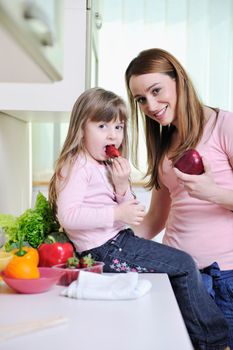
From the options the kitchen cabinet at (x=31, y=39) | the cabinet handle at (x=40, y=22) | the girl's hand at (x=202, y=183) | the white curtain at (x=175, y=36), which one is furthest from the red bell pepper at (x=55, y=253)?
the white curtain at (x=175, y=36)

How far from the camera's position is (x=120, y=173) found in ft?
4.52

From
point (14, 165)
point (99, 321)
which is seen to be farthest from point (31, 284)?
point (14, 165)

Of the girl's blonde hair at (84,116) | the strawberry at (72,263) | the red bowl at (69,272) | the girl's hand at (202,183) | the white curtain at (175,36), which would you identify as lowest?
the red bowl at (69,272)

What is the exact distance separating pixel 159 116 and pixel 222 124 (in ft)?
0.59

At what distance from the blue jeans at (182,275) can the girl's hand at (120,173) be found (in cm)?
14

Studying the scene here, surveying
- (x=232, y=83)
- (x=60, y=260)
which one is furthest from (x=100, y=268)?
(x=232, y=83)

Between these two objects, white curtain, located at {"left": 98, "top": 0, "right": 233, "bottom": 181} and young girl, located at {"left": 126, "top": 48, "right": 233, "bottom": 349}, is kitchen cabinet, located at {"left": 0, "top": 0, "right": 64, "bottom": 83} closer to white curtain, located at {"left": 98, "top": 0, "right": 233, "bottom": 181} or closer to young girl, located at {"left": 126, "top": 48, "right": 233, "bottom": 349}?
young girl, located at {"left": 126, "top": 48, "right": 233, "bottom": 349}

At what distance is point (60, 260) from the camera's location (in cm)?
126

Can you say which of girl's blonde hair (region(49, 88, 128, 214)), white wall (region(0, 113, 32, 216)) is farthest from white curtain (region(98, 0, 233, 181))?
girl's blonde hair (region(49, 88, 128, 214))

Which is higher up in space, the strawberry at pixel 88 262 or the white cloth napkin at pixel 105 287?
the strawberry at pixel 88 262

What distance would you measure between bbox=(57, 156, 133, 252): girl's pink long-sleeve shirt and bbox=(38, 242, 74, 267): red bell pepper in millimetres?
50

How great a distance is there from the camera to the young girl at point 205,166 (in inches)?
57.7

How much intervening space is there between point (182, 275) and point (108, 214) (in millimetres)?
233

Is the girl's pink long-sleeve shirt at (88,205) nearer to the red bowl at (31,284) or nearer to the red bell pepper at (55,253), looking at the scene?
the red bell pepper at (55,253)
